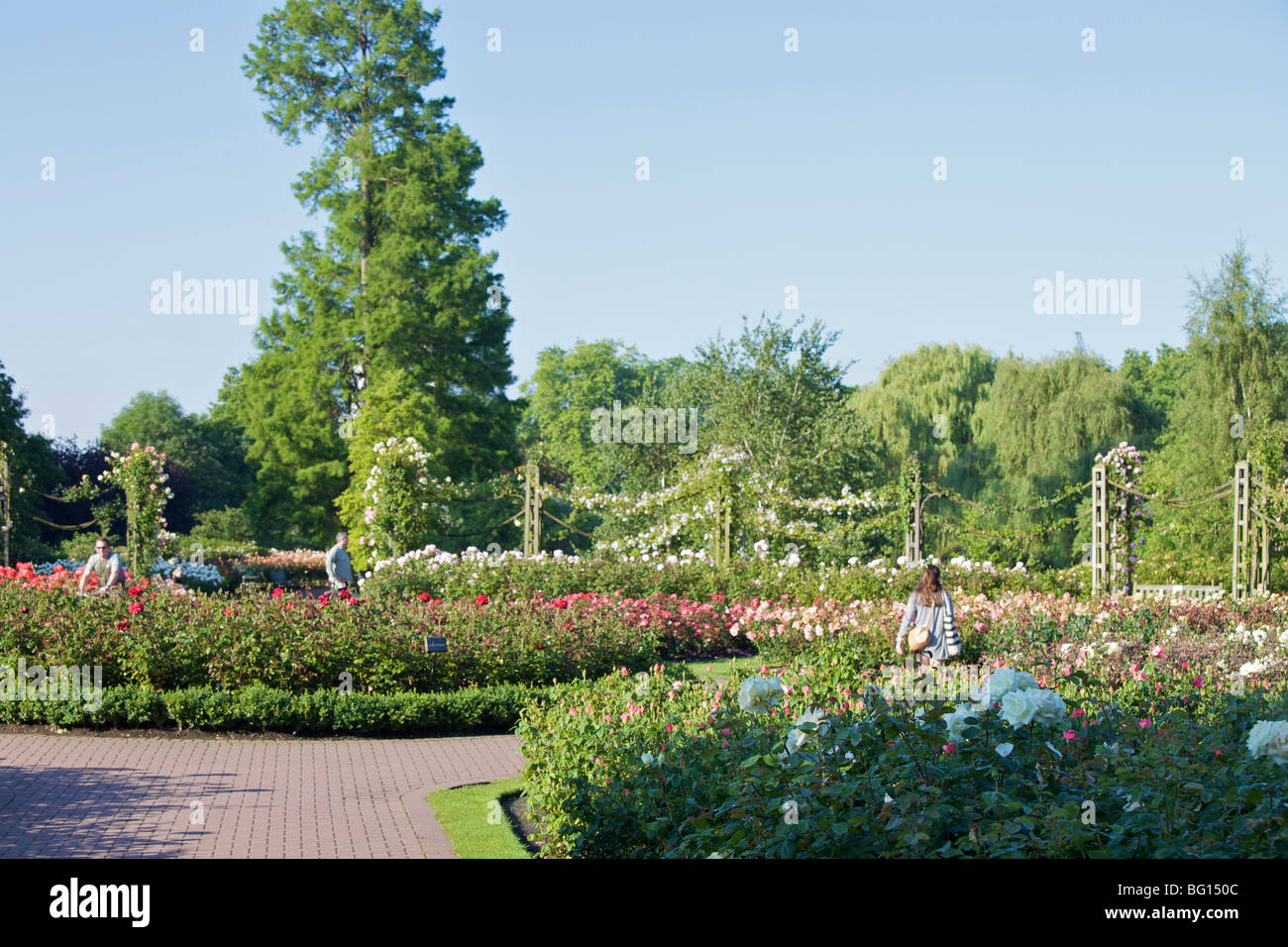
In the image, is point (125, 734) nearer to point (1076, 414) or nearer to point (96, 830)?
point (96, 830)

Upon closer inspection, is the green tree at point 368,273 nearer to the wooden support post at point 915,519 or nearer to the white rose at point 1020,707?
the wooden support post at point 915,519

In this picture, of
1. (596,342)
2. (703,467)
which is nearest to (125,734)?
(703,467)

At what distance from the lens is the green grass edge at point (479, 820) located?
5.21 meters

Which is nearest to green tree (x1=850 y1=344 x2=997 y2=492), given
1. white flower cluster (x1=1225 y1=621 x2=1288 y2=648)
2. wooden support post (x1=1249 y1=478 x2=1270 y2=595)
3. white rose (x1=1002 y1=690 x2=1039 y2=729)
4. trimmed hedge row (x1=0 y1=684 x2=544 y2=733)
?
wooden support post (x1=1249 y1=478 x2=1270 y2=595)

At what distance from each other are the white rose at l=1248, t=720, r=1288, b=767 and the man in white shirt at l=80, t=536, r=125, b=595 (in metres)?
10.1

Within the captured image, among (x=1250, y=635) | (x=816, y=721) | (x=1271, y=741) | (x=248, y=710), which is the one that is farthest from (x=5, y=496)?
(x=1271, y=741)

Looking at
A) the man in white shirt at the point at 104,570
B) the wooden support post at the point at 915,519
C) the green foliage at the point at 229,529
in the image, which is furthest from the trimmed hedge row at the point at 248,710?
the green foliage at the point at 229,529

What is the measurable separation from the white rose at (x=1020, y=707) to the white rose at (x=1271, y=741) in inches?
26.5

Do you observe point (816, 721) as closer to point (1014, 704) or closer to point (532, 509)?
point (1014, 704)

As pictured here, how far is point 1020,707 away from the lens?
3.63 meters

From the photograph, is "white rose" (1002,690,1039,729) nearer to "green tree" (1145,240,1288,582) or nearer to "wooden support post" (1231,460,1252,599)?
"wooden support post" (1231,460,1252,599)

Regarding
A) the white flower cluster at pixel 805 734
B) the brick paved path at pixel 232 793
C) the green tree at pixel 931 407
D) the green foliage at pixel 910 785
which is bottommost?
the brick paved path at pixel 232 793

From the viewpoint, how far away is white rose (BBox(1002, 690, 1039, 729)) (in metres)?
3.62

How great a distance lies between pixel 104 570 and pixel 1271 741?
36.2 feet
